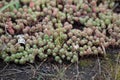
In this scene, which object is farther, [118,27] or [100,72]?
[118,27]

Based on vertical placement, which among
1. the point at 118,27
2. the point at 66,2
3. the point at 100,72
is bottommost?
the point at 100,72

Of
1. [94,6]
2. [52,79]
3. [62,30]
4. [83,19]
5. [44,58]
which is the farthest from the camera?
[94,6]

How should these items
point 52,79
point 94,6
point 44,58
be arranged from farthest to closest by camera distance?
point 94,6 → point 44,58 → point 52,79

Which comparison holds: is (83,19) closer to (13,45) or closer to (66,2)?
(66,2)

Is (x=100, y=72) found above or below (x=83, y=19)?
below

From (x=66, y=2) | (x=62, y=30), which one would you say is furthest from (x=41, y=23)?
(x=66, y=2)

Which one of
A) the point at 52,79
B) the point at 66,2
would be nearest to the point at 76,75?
the point at 52,79

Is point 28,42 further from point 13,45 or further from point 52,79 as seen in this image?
point 52,79
